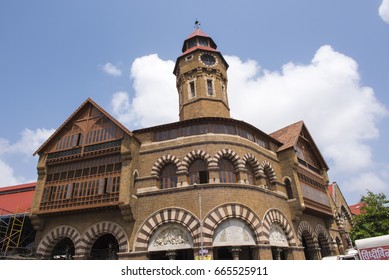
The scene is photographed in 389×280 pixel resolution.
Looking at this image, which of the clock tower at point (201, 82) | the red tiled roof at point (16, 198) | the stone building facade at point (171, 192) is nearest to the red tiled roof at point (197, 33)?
the clock tower at point (201, 82)

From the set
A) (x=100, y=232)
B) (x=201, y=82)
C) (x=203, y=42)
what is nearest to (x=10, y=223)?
(x=100, y=232)

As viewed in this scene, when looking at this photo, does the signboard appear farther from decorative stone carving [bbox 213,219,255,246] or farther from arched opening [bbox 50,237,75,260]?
arched opening [bbox 50,237,75,260]

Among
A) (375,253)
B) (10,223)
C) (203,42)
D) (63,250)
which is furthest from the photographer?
(203,42)

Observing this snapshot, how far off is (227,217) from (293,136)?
13.3 m

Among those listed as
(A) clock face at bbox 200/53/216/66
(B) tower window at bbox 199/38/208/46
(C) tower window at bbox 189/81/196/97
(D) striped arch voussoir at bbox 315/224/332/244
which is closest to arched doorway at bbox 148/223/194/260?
(C) tower window at bbox 189/81/196/97

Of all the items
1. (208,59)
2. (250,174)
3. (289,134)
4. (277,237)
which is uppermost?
(208,59)

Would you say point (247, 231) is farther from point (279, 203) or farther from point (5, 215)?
point (5, 215)

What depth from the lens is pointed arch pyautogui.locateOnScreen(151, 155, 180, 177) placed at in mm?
22391

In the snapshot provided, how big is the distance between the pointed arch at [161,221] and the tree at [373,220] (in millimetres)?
19063

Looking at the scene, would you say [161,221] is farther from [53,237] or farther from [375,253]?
[375,253]

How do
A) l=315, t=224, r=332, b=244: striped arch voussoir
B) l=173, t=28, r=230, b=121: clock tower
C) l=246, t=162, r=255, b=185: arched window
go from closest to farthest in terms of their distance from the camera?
l=246, t=162, r=255, b=185: arched window → l=315, t=224, r=332, b=244: striped arch voussoir → l=173, t=28, r=230, b=121: clock tower

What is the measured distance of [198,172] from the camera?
71.7 ft

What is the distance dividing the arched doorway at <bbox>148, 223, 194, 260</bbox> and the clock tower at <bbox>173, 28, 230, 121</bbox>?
1158 cm

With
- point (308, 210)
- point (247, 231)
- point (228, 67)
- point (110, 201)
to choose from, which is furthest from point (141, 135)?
point (308, 210)
